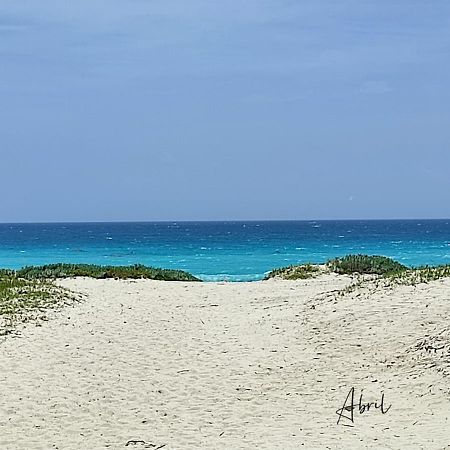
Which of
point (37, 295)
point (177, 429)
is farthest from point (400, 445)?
point (37, 295)

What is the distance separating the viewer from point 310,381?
42.9 ft

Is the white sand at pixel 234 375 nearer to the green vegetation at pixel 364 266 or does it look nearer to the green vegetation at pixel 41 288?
the green vegetation at pixel 41 288

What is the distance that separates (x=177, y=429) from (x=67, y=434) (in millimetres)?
1470

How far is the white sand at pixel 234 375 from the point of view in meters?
10.4

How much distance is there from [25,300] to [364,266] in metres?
13.4

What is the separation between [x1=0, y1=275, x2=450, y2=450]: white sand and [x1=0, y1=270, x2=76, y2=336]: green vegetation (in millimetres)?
559

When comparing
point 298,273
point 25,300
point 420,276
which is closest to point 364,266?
point 298,273

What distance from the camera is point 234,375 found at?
13.4m

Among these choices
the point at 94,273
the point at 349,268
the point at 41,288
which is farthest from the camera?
the point at 349,268
